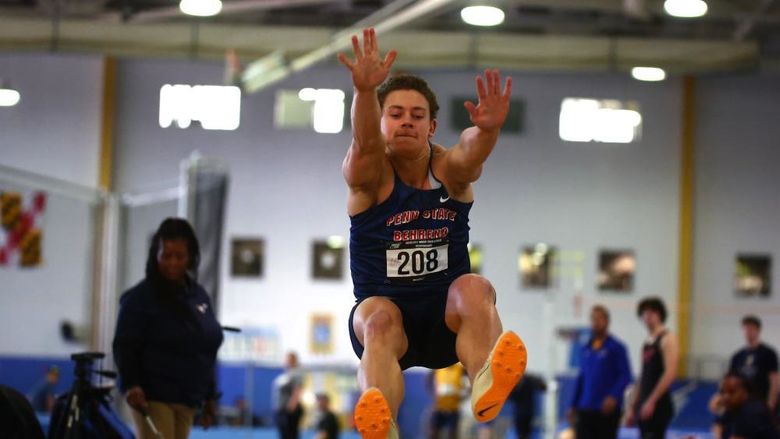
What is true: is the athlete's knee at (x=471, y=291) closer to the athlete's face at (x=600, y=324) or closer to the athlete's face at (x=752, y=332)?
the athlete's face at (x=600, y=324)

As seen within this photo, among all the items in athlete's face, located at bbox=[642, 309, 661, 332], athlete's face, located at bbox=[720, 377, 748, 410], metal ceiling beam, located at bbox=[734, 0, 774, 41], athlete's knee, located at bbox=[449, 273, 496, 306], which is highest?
metal ceiling beam, located at bbox=[734, 0, 774, 41]

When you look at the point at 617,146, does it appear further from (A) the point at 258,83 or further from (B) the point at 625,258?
(A) the point at 258,83

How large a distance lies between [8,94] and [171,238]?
13.5 meters

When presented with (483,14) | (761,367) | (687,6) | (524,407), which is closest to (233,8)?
(483,14)

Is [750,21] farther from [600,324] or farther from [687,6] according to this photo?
[600,324]

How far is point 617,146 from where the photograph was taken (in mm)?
18875

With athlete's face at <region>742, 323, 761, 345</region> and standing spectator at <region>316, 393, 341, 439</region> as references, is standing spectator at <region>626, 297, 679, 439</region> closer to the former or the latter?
athlete's face at <region>742, 323, 761, 345</region>

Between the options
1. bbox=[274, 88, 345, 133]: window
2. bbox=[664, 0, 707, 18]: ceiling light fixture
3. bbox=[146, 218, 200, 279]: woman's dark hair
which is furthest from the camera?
bbox=[274, 88, 345, 133]: window

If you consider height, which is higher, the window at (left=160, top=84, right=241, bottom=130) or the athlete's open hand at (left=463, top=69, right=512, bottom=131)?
the window at (left=160, top=84, right=241, bottom=130)

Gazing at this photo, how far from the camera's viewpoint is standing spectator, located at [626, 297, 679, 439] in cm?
895

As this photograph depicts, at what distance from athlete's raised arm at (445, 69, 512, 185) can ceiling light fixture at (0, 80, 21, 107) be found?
1505cm

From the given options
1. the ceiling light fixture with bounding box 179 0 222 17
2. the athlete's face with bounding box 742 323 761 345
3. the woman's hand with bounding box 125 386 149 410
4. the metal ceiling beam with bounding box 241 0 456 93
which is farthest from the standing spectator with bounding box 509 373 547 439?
the woman's hand with bounding box 125 386 149 410

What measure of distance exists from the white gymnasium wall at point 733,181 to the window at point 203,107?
23.7ft

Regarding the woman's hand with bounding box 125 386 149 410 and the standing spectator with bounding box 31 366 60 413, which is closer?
the woman's hand with bounding box 125 386 149 410
